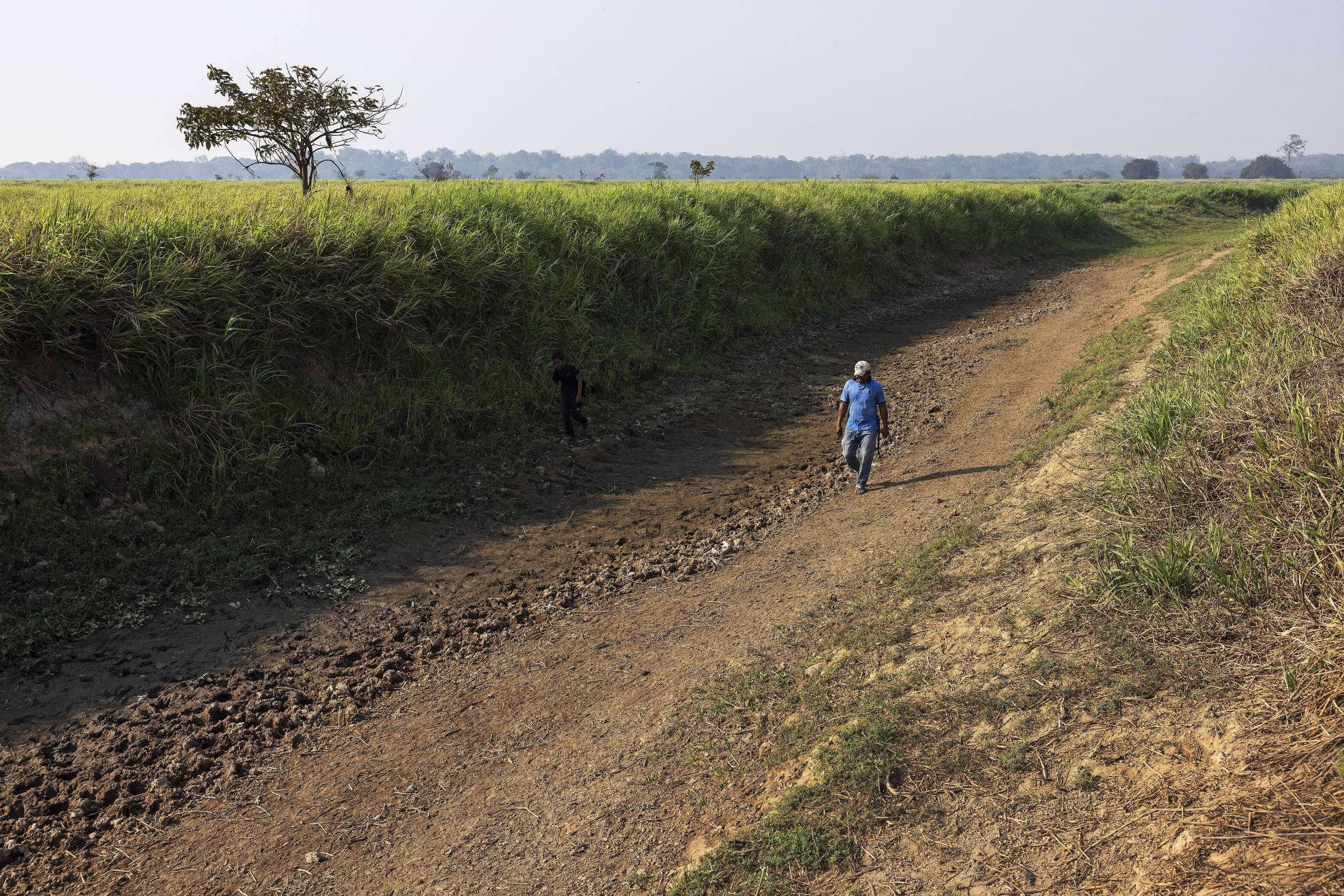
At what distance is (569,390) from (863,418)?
363 centimetres

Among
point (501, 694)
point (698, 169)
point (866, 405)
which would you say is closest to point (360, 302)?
point (501, 694)

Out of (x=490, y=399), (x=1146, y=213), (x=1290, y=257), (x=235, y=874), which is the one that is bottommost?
(x=235, y=874)

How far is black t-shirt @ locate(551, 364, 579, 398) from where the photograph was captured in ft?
31.1

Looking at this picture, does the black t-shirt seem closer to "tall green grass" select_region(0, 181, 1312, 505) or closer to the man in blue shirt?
"tall green grass" select_region(0, 181, 1312, 505)

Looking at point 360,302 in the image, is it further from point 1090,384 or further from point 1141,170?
point 1141,170

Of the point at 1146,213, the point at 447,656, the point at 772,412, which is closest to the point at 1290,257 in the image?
the point at 772,412

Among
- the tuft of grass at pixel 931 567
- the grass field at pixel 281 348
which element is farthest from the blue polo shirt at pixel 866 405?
the grass field at pixel 281 348

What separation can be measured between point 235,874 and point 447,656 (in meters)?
1.98

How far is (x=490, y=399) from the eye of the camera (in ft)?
31.7

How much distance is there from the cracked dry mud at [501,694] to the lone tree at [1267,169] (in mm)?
170836

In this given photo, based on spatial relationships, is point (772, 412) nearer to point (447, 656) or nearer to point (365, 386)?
point (365, 386)

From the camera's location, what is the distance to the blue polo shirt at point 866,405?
8227 mm

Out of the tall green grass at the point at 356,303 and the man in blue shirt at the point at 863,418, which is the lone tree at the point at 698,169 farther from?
the man in blue shirt at the point at 863,418

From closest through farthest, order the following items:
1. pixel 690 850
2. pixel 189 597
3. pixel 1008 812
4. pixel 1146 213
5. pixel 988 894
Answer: pixel 988 894, pixel 1008 812, pixel 690 850, pixel 189 597, pixel 1146 213
